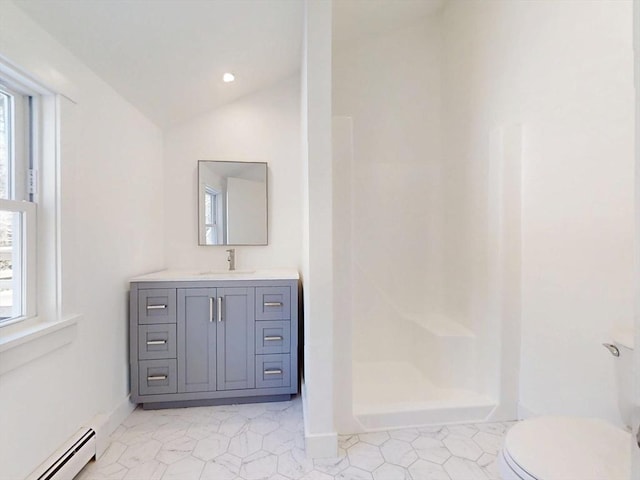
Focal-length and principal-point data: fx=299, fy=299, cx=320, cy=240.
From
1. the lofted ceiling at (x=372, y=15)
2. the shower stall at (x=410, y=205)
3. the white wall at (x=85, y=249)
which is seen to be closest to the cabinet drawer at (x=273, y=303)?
the shower stall at (x=410, y=205)

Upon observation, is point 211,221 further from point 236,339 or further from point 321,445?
point 321,445

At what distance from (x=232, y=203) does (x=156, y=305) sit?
1.04 metres

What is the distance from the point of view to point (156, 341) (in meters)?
2.04

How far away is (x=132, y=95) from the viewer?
6.58 ft

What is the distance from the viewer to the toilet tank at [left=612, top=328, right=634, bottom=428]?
1125mm

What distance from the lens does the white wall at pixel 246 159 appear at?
2.59 metres

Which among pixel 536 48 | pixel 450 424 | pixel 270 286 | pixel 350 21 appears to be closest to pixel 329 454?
pixel 450 424

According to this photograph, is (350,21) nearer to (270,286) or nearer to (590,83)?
(590,83)

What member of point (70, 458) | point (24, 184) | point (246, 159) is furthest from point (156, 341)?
point (246, 159)

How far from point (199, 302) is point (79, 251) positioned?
2.49 ft

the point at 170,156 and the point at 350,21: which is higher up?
the point at 350,21

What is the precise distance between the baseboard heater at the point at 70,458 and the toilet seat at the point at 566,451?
1.80 m

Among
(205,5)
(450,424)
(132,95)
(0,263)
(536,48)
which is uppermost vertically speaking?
(205,5)

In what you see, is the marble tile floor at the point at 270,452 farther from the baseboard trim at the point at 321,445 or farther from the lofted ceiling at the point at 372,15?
the lofted ceiling at the point at 372,15
